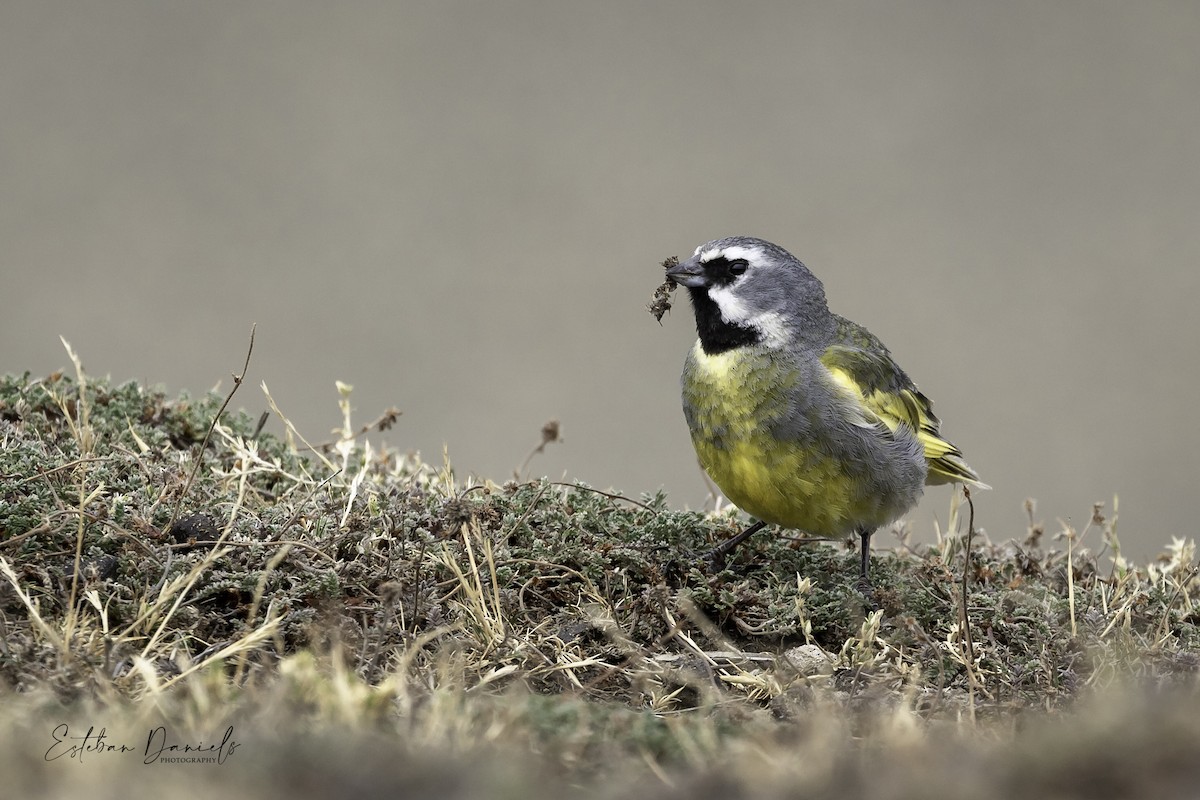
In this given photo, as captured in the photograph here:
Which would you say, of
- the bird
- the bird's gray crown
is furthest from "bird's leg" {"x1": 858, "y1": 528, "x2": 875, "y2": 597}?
the bird's gray crown

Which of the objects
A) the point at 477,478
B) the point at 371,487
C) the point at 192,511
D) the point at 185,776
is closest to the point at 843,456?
the point at 477,478

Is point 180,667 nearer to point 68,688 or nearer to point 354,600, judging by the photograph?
point 68,688

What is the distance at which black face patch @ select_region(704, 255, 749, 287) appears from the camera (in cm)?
599

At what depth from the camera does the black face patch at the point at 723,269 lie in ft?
19.6

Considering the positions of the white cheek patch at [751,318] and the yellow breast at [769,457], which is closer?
the yellow breast at [769,457]

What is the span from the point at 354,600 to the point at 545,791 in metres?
2.00

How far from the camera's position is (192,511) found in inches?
184

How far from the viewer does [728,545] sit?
542 cm

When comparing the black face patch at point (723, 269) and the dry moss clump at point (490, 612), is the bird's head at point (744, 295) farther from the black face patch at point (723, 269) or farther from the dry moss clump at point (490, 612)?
the dry moss clump at point (490, 612)

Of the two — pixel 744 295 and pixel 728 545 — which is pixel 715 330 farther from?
pixel 728 545

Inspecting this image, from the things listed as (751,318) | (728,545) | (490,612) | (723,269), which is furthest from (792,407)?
(490,612)

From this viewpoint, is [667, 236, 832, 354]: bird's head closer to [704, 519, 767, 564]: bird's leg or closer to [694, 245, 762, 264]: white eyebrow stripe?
[694, 245, 762, 264]: white eyebrow stripe

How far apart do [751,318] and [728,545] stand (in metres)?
1.20

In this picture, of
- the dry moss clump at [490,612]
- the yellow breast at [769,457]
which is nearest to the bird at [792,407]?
the yellow breast at [769,457]
